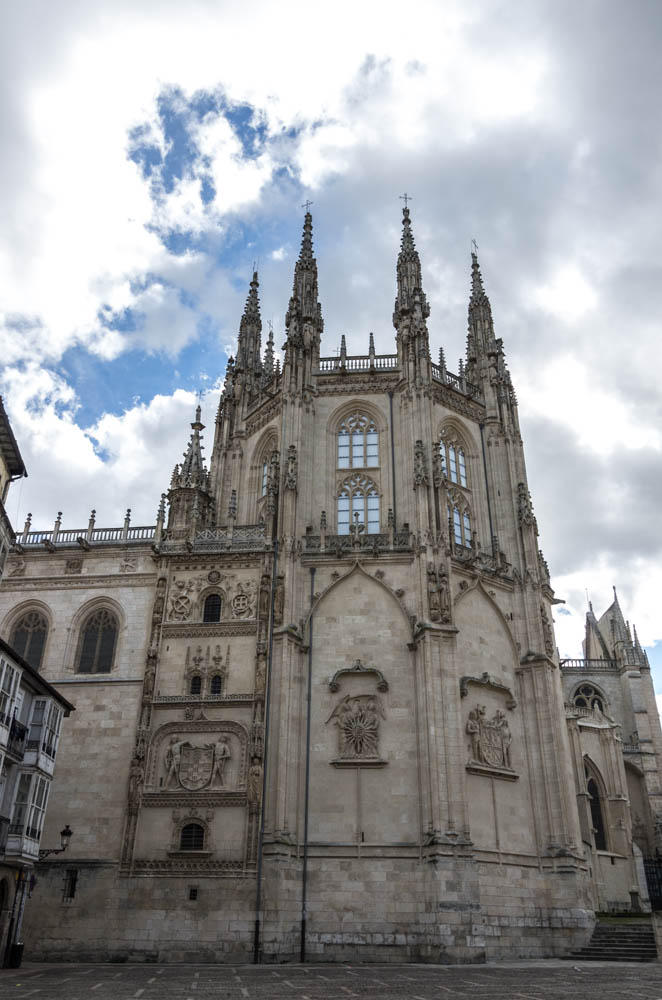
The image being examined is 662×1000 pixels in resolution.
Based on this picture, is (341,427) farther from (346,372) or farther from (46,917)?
(46,917)

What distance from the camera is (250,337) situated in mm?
48656

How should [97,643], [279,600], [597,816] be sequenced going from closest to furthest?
[279,600]
[97,643]
[597,816]

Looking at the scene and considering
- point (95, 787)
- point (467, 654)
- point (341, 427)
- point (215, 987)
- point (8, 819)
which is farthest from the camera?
point (341, 427)

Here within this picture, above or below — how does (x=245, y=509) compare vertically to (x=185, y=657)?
above

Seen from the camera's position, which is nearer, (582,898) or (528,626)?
(582,898)

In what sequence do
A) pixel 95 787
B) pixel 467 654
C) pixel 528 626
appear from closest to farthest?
pixel 95 787 < pixel 467 654 < pixel 528 626

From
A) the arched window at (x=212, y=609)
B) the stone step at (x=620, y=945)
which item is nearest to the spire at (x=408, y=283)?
the arched window at (x=212, y=609)

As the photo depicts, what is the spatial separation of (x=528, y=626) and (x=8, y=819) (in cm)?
2283

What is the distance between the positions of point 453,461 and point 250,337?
1542 cm

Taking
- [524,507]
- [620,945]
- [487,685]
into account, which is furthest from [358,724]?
[524,507]

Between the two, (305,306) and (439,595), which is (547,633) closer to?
(439,595)

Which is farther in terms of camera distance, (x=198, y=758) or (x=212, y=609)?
(x=212, y=609)

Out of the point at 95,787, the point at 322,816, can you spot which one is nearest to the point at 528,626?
the point at 322,816

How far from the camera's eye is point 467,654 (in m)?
34.8
